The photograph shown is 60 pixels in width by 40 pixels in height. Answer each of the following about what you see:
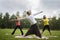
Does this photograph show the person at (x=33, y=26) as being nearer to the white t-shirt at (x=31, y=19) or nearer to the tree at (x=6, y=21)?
the white t-shirt at (x=31, y=19)

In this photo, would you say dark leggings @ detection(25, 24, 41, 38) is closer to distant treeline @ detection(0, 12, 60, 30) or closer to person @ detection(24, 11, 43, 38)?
person @ detection(24, 11, 43, 38)

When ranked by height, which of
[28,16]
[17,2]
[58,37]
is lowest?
[58,37]

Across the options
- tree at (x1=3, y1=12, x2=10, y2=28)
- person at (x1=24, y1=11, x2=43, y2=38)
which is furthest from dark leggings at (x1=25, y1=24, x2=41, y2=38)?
tree at (x1=3, y1=12, x2=10, y2=28)

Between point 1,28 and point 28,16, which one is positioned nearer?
point 28,16

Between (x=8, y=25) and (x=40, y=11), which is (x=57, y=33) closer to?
(x=40, y=11)

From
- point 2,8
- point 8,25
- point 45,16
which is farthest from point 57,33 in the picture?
point 2,8

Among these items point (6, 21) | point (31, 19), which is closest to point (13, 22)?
point (6, 21)

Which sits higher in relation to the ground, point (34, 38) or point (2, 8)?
point (2, 8)

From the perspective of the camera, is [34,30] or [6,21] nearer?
[34,30]

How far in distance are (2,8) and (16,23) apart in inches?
20.9

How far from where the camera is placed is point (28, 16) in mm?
3740

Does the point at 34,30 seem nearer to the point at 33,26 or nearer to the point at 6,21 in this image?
the point at 33,26

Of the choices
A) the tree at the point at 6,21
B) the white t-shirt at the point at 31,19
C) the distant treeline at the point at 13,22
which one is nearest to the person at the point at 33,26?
the white t-shirt at the point at 31,19

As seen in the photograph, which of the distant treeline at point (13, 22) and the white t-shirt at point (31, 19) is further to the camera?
the distant treeline at point (13, 22)
